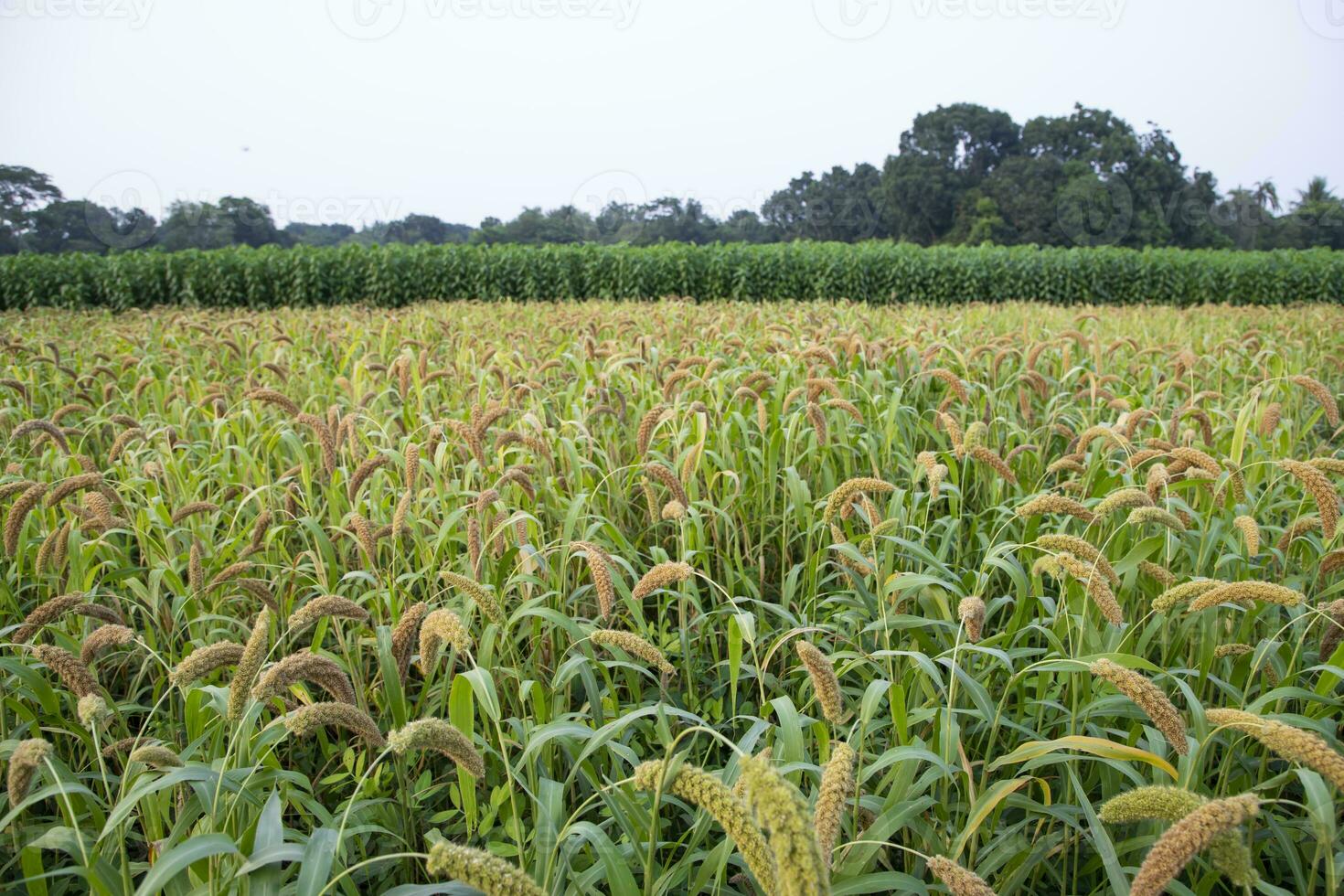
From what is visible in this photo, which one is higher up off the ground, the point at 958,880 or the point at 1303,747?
the point at 1303,747

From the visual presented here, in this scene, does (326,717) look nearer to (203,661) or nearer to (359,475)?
(203,661)

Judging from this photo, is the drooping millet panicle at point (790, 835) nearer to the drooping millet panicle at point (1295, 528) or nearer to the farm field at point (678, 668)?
the farm field at point (678, 668)

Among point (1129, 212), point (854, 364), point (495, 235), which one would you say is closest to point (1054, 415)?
point (854, 364)

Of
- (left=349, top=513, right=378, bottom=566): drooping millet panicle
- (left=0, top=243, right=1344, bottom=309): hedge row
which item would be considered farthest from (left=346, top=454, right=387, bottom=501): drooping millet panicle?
(left=0, top=243, right=1344, bottom=309): hedge row

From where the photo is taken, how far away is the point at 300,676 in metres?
1.12

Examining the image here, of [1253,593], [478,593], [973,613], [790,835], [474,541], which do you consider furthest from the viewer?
[474,541]

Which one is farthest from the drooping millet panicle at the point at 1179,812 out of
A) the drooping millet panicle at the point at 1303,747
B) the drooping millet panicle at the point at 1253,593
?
the drooping millet panicle at the point at 1253,593

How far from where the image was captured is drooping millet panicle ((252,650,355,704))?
1087 mm

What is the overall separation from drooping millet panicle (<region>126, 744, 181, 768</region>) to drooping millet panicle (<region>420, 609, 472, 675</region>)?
0.37m

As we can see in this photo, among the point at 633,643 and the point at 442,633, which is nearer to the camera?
the point at 442,633

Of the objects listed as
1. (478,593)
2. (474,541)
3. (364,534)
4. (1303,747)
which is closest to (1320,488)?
(1303,747)

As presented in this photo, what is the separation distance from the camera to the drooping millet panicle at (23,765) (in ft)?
3.28

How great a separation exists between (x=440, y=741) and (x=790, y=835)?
520mm

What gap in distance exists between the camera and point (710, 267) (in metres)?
20.4
